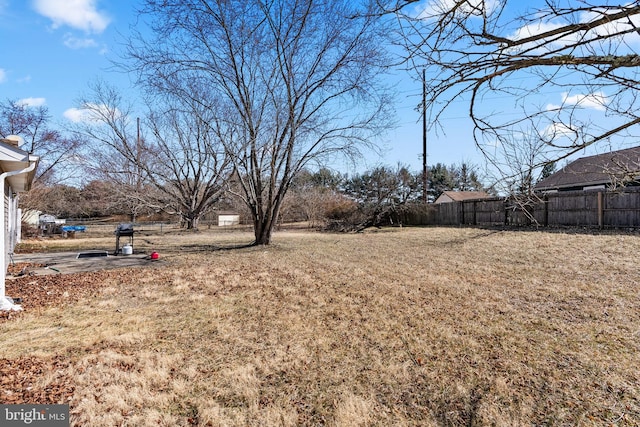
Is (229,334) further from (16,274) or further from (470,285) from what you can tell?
(16,274)

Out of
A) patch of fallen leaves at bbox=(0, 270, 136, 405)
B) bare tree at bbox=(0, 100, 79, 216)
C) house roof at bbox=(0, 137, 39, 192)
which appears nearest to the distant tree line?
bare tree at bbox=(0, 100, 79, 216)

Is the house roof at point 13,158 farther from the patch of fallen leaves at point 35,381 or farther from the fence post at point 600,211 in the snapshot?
the fence post at point 600,211

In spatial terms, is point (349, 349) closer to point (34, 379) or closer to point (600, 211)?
point (34, 379)

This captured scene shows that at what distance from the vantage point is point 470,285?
6.09 m

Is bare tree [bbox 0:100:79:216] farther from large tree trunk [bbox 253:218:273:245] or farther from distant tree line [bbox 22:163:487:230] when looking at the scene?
large tree trunk [bbox 253:218:273:245]

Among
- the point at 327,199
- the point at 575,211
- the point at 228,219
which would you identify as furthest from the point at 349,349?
the point at 228,219

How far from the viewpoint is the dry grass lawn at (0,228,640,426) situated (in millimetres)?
2537

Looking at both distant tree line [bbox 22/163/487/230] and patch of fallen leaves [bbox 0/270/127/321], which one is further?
distant tree line [bbox 22/163/487/230]

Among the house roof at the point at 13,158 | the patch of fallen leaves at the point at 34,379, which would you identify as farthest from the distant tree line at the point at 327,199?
the patch of fallen leaves at the point at 34,379

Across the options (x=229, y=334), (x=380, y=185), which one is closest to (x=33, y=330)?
(x=229, y=334)

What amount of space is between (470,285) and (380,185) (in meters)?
16.2

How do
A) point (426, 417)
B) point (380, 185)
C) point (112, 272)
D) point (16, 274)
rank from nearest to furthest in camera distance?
point (426, 417), point (16, 274), point (112, 272), point (380, 185)

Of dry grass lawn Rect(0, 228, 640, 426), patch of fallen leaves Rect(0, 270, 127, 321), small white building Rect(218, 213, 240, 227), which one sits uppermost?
small white building Rect(218, 213, 240, 227)

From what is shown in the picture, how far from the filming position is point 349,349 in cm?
358
